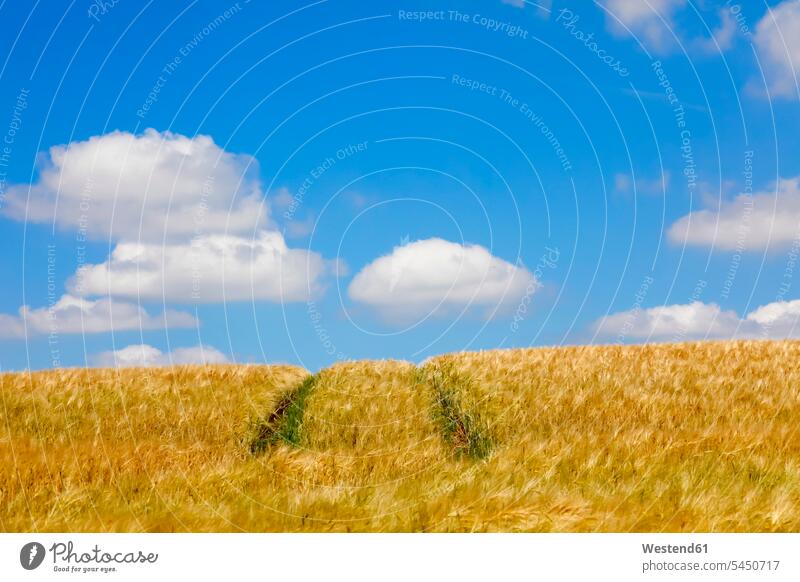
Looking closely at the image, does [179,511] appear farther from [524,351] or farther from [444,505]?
[524,351]

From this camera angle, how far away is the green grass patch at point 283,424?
11.9 metres

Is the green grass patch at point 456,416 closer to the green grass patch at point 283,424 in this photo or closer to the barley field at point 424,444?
the barley field at point 424,444

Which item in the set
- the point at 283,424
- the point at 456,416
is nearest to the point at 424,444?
the point at 456,416

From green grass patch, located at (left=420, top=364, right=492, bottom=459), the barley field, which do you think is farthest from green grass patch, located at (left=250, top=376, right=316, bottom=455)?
green grass patch, located at (left=420, top=364, right=492, bottom=459)

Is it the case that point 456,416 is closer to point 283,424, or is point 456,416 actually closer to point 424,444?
point 424,444

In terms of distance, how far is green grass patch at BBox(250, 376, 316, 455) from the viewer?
1187 centimetres

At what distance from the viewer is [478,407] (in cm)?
1239

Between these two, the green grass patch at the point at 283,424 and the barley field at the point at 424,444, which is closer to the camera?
the barley field at the point at 424,444

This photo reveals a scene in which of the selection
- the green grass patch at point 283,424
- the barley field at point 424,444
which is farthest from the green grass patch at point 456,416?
the green grass patch at point 283,424

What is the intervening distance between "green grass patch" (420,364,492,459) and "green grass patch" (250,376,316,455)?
2.65 m

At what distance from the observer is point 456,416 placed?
1300 centimetres

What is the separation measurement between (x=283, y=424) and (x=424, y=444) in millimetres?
3087

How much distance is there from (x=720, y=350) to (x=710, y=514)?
40.7 ft

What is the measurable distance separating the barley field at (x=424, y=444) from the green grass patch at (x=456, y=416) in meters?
0.06
